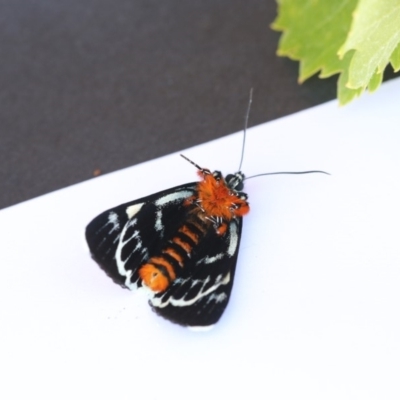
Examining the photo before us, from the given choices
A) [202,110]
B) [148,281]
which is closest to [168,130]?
[202,110]

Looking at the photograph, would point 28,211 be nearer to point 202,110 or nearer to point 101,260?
point 101,260

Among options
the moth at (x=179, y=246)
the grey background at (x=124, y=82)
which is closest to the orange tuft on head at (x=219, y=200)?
the moth at (x=179, y=246)

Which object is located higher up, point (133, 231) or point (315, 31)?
point (315, 31)

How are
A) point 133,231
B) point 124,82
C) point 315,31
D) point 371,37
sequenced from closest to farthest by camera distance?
point 371,37
point 133,231
point 315,31
point 124,82

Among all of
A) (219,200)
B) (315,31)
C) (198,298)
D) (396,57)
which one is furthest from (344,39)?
(198,298)

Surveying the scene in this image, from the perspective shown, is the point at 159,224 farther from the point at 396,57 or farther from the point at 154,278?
the point at 396,57
